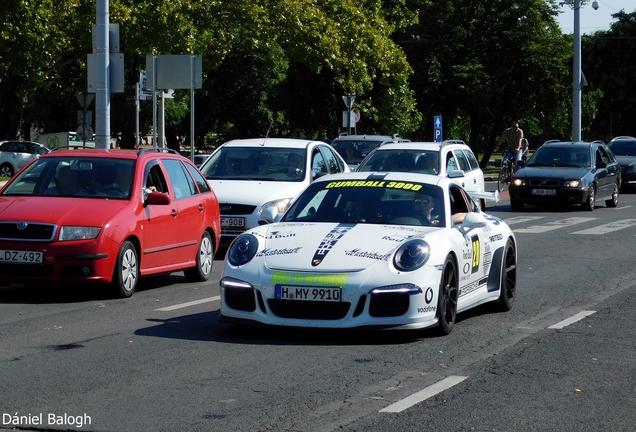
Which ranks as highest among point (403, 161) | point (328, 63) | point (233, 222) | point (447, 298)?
point (328, 63)

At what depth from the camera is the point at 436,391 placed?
Answer: 7.12 m

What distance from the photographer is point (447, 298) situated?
9352 millimetres

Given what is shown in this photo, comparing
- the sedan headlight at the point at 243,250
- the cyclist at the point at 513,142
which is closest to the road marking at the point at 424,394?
the sedan headlight at the point at 243,250

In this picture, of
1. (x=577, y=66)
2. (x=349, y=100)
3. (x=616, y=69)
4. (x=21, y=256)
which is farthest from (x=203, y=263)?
(x=616, y=69)

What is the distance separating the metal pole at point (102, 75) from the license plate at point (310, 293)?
1133cm

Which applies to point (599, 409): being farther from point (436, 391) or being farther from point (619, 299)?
point (619, 299)

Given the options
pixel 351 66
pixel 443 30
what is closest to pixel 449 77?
pixel 443 30

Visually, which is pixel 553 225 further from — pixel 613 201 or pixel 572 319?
pixel 572 319

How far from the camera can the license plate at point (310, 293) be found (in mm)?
8750

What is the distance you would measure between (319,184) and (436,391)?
3673 millimetres

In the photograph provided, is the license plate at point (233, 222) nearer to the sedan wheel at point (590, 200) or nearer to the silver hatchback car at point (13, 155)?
the sedan wheel at point (590, 200)

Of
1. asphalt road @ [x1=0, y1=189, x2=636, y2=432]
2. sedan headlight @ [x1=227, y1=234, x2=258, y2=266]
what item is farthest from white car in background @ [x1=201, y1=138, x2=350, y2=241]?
sedan headlight @ [x1=227, y1=234, x2=258, y2=266]

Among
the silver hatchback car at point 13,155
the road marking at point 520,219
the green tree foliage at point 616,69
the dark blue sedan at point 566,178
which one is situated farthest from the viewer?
the green tree foliage at point 616,69

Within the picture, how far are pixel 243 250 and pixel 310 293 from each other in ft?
2.58
